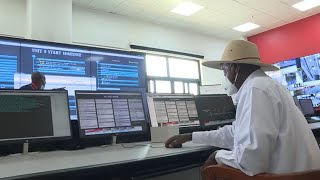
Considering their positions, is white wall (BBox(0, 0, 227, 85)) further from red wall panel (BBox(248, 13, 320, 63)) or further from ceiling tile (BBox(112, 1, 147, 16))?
red wall panel (BBox(248, 13, 320, 63))

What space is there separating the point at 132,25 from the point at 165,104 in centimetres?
476

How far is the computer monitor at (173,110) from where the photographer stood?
2.20 meters

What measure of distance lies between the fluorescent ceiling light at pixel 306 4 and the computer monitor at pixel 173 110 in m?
5.30

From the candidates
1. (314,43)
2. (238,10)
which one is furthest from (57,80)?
(314,43)

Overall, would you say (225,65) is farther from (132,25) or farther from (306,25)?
(306,25)

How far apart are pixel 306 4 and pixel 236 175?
21.5ft

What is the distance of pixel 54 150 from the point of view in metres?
1.83

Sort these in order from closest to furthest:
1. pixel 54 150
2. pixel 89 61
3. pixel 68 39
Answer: pixel 54 150 < pixel 89 61 < pixel 68 39

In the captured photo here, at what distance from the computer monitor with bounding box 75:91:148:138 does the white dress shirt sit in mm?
898

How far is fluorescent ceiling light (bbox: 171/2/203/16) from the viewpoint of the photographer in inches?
237

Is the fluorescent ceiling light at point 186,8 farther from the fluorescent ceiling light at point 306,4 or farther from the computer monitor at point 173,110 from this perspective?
the computer monitor at point 173,110

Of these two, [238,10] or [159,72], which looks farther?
[159,72]

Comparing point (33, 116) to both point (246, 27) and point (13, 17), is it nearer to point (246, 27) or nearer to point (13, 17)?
point (13, 17)

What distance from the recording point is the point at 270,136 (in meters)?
1.20
